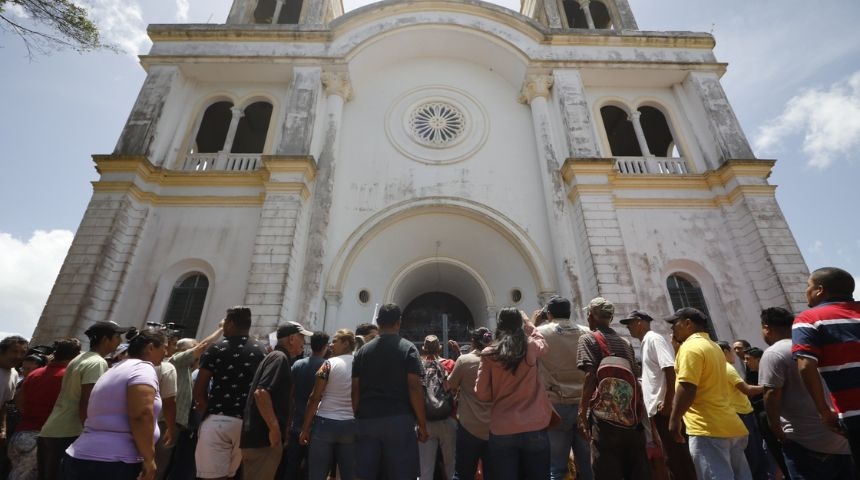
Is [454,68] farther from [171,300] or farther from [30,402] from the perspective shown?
[30,402]

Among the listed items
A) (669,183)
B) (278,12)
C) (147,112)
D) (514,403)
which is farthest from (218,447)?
(278,12)

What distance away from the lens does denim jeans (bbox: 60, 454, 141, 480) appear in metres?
2.56

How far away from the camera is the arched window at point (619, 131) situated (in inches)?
533

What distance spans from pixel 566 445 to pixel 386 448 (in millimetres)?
1900

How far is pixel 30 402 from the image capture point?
13.4ft

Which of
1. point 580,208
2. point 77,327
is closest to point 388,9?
point 580,208

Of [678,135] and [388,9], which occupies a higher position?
[388,9]

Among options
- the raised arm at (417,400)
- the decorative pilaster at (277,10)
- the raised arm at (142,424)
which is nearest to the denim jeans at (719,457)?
the raised arm at (417,400)

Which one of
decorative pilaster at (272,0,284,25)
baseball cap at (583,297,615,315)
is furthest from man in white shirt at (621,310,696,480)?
decorative pilaster at (272,0,284,25)

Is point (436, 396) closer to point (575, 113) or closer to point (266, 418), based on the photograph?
point (266, 418)

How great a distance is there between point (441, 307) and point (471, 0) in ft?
33.1

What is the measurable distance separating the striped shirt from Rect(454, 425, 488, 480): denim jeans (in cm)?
Answer: 262

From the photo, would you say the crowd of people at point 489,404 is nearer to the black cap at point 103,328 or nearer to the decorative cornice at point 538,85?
the black cap at point 103,328

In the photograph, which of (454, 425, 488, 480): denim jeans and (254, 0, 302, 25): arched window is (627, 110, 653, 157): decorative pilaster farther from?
(254, 0, 302, 25): arched window
